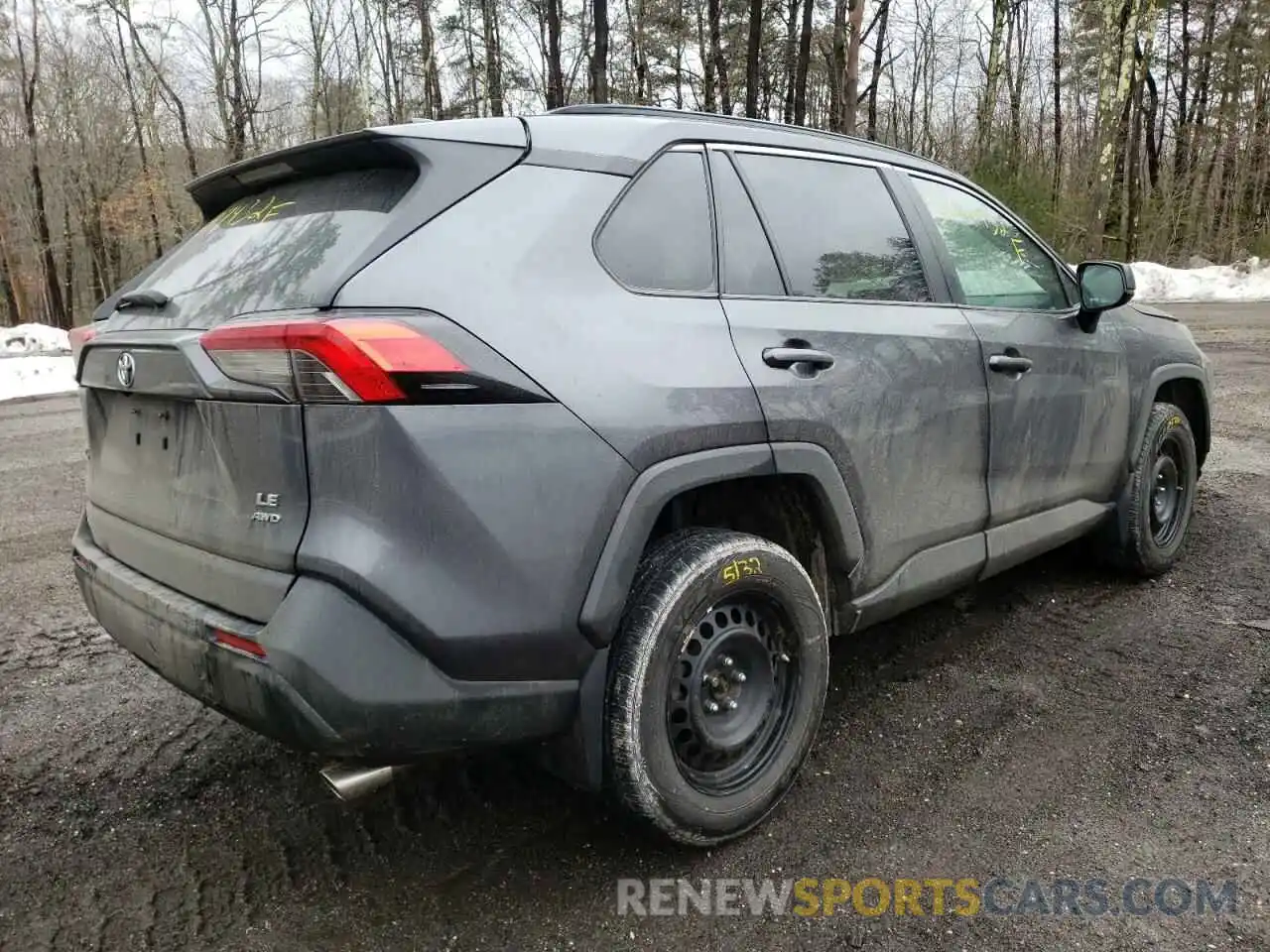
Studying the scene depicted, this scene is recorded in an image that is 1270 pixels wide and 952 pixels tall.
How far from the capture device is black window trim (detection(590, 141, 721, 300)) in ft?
6.94

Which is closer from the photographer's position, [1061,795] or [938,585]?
[1061,795]

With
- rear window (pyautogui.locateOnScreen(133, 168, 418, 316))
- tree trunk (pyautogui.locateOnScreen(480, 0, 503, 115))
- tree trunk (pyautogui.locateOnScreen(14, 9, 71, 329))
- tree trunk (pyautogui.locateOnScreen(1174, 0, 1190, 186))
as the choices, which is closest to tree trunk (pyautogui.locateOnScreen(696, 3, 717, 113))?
tree trunk (pyautogui.locateOnScreen(480, 0, 503, 115))

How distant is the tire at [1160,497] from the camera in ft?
12.8

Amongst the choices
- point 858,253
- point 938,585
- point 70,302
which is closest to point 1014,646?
point 938,585

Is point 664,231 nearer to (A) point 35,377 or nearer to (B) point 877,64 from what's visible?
(A) point 35,377

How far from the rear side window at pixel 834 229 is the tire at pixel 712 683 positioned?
2.85ft

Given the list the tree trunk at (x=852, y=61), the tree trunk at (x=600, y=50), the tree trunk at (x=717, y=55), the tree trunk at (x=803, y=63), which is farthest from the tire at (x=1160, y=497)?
the tree trunk at (x=717, y=55)

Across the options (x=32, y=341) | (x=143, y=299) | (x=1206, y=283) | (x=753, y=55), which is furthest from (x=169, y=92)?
(x=143, y=299)

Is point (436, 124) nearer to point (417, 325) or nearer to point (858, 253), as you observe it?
point (417, 325)

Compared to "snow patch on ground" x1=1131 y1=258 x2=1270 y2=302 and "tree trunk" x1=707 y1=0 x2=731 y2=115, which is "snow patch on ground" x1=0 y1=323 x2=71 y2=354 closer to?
"tree trunk" x1=707 y1=0 x2=731 y2=115

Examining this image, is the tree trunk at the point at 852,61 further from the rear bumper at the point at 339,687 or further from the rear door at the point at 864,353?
the rear bumper at the point at 339,687

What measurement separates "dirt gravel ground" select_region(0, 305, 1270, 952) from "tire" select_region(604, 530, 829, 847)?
7.2 inches

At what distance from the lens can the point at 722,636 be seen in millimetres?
2258

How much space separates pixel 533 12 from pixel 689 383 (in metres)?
29.2
